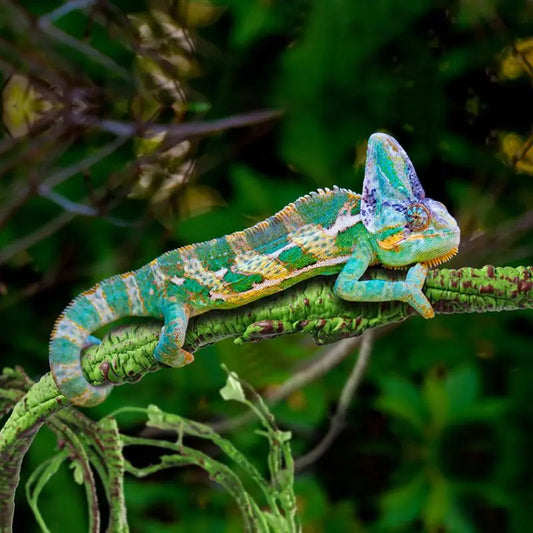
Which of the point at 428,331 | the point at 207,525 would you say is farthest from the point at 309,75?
the point at 207,525

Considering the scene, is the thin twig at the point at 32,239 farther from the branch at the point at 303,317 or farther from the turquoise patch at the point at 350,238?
the turquoise patch at the point at 350,238

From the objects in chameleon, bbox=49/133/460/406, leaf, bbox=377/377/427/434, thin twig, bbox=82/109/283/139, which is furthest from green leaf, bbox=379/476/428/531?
chameleon, bbox=49/133/460/406

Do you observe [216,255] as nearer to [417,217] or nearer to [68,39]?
[417,217]

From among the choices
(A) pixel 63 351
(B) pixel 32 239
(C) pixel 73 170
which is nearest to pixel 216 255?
(A) pixel 63 351

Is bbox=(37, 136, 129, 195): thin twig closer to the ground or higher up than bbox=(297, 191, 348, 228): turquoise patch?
higher up

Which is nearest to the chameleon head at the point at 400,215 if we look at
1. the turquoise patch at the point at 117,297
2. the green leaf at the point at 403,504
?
the turquoise patch at the point at 117,297

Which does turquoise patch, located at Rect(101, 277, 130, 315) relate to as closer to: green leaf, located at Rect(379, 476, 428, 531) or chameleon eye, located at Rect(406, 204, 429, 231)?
chameleon eye, located at Rect(406, 204, 429, 231)
